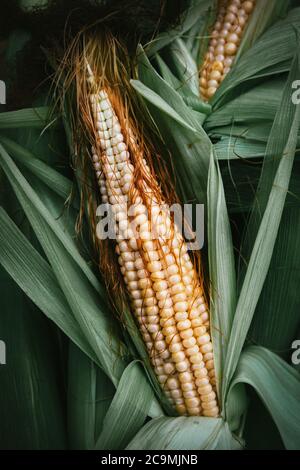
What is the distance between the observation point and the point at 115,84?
80cm

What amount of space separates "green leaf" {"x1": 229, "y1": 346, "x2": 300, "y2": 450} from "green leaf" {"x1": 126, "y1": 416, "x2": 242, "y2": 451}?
54mm

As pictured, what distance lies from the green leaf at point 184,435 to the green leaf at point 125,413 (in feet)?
0.04

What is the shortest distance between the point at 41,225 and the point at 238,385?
0.34 m

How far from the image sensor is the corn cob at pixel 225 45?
838 millimetres

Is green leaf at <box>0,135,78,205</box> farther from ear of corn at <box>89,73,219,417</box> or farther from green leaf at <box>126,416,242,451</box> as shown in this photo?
green leaf at <box>126,416,242,451</box>

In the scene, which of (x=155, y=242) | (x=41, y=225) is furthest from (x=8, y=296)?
(x=155, y=242)

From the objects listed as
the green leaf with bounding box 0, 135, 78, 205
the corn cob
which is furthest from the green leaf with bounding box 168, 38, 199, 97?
the green leaf with bounding box 0, 135, 78, 205

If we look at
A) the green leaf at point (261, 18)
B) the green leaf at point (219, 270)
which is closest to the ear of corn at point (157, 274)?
the green leaf at point (219, 270)

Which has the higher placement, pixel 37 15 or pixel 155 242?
pixel 37 15

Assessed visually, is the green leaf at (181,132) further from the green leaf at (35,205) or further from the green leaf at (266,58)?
the green leaf at (35,205)

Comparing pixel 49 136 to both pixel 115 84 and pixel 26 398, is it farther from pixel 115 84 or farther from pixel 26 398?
pixel 26 398

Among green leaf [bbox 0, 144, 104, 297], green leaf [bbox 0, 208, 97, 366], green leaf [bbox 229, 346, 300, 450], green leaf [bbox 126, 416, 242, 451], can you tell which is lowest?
green leaf [bbox 126, 416, 242, 451]

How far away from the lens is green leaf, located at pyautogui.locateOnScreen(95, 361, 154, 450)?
30.3 inches
